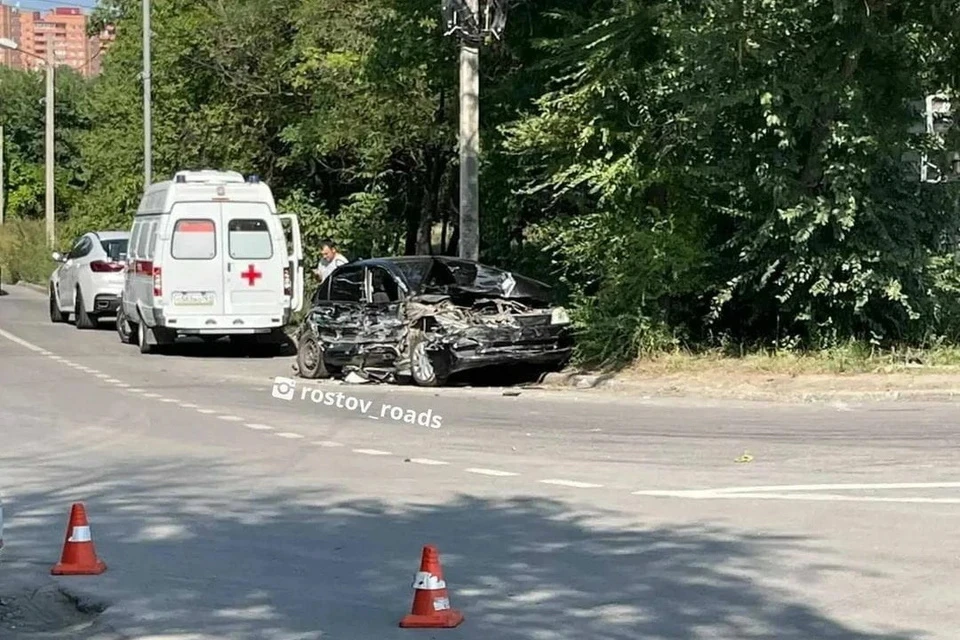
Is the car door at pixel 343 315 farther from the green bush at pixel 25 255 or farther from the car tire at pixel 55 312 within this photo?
the green bush at pixel 25 255

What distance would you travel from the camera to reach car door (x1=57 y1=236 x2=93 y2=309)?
1099 inches

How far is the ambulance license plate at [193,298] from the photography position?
69.9 ft

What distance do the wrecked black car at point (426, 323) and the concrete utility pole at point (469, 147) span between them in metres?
1.33

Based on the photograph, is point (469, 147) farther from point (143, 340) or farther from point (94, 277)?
point (94, 277)

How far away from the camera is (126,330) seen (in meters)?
24.4

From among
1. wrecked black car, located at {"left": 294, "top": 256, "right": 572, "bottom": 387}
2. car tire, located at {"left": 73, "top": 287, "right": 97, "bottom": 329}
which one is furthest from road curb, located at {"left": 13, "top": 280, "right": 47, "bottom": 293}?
wrecked black car, located at {"left": 294, "top": 256, "right": 572, "bottom": 387}

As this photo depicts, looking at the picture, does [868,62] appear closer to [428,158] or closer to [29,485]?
[29,485]

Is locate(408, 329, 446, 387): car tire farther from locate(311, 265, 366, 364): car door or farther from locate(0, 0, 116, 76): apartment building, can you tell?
locate(0, 0, 116, 76): apartment building

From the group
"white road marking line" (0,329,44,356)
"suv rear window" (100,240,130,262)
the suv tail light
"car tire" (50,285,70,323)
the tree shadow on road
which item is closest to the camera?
the tree shadow on road

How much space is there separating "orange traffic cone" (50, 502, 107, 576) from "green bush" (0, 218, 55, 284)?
1399 inches

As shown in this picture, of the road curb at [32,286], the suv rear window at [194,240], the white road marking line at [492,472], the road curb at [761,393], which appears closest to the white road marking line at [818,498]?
the white road marking line at [492,472]

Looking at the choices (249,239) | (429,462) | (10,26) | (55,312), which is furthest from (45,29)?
(429,462)

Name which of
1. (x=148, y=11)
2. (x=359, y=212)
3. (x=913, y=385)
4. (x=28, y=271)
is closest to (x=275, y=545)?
(x=913, y=385)

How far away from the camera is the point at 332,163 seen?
3203 cm
